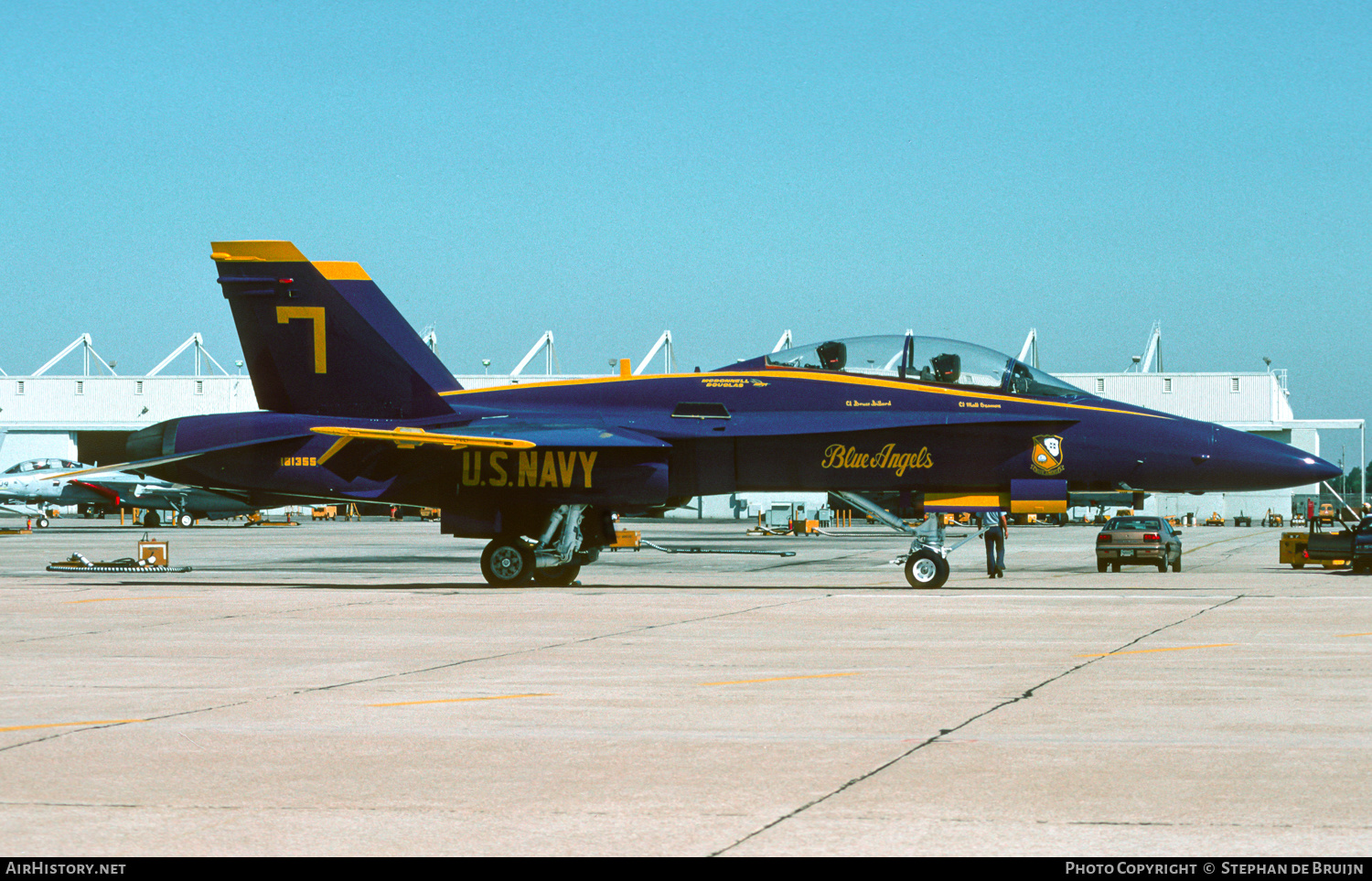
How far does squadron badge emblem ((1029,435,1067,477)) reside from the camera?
61.8 feet

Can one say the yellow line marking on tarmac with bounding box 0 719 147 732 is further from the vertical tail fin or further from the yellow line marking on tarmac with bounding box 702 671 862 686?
the vertical tail fin

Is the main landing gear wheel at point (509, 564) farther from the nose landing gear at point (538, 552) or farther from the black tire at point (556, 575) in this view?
the black tire at point (556, 575)

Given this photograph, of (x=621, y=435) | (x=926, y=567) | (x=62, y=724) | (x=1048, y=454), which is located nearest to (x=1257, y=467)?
(x=1048, y=454)

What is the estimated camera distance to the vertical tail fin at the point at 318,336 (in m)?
20.5

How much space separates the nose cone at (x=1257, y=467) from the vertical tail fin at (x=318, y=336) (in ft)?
38.4

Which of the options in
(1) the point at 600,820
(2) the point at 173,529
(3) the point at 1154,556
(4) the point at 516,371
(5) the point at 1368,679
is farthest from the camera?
(4) the point at 516,371

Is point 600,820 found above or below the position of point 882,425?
below

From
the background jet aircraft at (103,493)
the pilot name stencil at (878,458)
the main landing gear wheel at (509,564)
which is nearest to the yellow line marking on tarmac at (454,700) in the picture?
the pilot name stencil at (878,458)

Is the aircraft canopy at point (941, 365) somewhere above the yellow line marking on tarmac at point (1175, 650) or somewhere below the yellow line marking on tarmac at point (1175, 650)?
above

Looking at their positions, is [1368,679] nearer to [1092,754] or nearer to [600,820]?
[1092,754]

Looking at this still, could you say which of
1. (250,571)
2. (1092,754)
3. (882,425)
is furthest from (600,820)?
(250,571)
